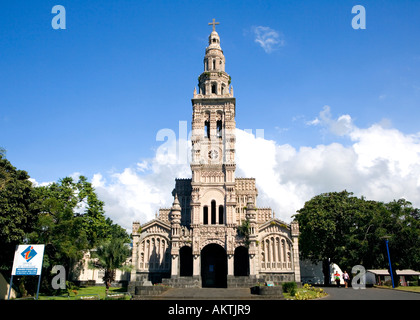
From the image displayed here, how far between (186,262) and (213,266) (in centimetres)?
354

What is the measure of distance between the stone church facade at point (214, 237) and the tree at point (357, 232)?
5206 millimetres

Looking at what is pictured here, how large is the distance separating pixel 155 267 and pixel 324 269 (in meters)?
24.4

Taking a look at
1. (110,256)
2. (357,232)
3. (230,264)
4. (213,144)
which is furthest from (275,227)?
(110,256)

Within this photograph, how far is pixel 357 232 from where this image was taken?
139ft

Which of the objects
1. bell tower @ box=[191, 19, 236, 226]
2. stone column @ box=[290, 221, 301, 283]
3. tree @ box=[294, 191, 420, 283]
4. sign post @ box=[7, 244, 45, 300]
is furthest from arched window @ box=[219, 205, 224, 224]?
sign post @ box=[7, 244, 45, 300]

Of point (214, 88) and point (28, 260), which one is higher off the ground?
point (214, 88)

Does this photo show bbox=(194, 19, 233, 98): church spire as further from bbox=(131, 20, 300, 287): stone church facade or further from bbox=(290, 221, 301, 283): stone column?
bbox=(290, 221, 301, 283): stone column

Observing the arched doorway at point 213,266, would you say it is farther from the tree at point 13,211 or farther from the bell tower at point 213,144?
the tree at point 13,211

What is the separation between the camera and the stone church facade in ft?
132

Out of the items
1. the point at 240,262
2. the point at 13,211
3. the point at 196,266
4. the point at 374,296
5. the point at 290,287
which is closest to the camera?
the point at 374,296

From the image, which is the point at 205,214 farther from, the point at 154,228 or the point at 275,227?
the point at 275,227

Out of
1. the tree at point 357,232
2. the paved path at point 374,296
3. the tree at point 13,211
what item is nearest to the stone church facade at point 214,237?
the tree at point 357,232

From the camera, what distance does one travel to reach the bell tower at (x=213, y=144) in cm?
4491
